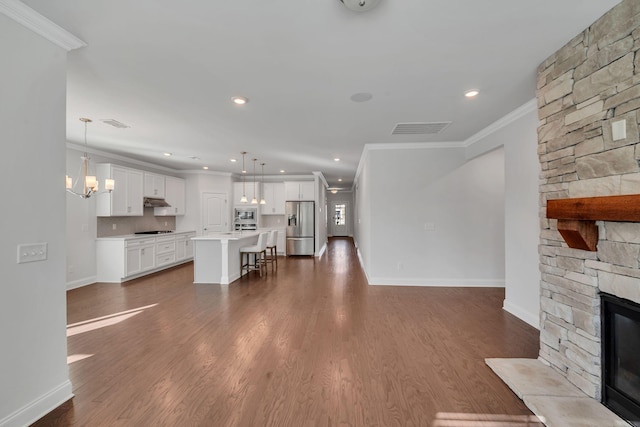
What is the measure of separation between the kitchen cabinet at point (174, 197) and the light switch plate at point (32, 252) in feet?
18.8

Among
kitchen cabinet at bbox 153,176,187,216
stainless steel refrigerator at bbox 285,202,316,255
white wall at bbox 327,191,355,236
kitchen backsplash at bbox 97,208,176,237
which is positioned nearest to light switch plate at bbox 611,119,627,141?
stainless steel refrigerator at bbox 285,202,316,255

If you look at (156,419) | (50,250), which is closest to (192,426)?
(156,419)

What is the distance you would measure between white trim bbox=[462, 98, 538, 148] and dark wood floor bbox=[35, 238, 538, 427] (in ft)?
8.34

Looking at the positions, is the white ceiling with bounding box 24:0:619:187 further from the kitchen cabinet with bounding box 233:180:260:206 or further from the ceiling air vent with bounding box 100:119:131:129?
the kitchen cabinet with bounding box 233:180:260:206

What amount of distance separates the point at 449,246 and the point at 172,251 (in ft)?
20.8

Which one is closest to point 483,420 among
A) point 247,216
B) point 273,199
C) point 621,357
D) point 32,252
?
point 621,357

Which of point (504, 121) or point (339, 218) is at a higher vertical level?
point (504, 121)

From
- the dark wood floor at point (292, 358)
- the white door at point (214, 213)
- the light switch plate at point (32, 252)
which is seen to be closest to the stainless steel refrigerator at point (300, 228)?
the white door at point (214, 213)

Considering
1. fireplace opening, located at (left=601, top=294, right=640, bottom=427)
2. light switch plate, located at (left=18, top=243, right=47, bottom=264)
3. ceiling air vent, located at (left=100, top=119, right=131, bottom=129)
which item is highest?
ceiling air vent, located at (left=100, top=119, right=131, bottom=129)

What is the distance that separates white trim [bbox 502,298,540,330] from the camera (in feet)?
10.5

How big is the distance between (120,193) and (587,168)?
281 inches

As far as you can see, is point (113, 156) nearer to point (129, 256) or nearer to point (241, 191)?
point (129, 256)

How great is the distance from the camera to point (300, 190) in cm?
877

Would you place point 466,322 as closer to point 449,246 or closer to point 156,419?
point 449,246
